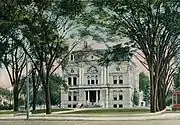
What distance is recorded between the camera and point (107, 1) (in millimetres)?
33750

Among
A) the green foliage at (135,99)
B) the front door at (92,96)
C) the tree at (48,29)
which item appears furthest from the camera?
the green foliage at (135,99)

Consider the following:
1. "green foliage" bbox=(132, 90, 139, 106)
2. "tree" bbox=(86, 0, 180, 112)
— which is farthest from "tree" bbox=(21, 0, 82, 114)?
"green foliage" bbox=(132, 90, 139, 106)

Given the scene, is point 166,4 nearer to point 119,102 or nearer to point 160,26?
point 160,26

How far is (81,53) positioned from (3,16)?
50.3 ft

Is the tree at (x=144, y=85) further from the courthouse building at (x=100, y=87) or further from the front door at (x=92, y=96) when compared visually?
the front door at (x=92, y=96)

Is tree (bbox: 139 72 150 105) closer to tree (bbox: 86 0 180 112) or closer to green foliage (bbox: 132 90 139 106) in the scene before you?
green foliage (bbox: 132 90 139 106)

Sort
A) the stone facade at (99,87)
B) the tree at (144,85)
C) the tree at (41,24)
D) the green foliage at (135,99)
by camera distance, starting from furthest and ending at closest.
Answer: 1. the tree at (144,85)
2. the green foliage at (135,99)
3. the stone facade at (99,87)
4. the tree at (41,24)

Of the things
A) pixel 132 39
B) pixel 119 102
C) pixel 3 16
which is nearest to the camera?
pixel 3 16

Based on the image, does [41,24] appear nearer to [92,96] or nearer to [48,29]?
[48,29]

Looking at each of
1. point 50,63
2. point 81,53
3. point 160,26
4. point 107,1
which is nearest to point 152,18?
point 160,26

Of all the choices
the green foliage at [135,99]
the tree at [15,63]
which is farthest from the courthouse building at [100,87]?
the tree at [15,63]

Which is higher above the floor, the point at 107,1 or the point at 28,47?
the point at 107,1

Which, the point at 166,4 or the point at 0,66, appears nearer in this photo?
the point at 166,4

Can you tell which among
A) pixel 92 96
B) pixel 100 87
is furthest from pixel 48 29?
pixel 92 96
